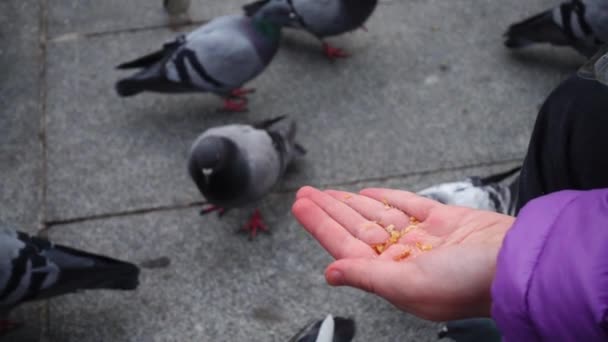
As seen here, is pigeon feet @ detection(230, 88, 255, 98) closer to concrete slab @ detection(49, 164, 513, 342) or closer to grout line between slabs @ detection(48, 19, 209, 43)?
grout line between slabs @ detection(48, 19, 209, 43)

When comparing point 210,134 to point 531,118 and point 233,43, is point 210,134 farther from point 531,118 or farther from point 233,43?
point 531,118

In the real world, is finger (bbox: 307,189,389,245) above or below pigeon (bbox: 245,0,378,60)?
below

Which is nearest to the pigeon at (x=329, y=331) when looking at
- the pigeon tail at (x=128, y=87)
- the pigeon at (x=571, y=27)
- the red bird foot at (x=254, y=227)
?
the red bird foot at (x=254, y=227)

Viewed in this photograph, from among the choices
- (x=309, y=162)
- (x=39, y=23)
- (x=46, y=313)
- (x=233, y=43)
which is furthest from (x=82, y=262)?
(x=39, y=23)

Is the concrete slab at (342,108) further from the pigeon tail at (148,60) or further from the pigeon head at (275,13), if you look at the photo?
the pigeon head at (275,13)

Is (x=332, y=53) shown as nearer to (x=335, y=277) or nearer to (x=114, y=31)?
(x=114, y=31)

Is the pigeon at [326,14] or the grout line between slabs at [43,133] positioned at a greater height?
the pigeon at [326,14]

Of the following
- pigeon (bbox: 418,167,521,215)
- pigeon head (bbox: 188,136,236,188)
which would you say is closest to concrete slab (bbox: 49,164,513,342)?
pigeon head (bbox: 188,136,236,188)
